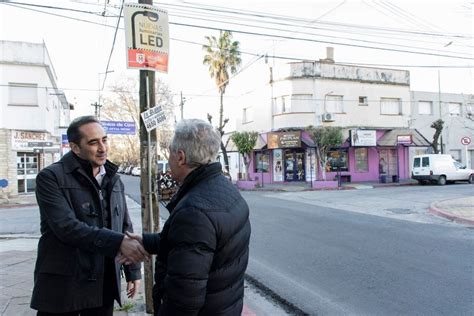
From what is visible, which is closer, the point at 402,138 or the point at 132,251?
the point at 132,251

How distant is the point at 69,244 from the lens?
254 cm

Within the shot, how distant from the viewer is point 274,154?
30266 mm

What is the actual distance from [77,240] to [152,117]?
83.8 inches

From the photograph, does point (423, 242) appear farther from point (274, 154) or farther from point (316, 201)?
point (274, 154)

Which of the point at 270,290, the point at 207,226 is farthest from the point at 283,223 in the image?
the point at 207,226

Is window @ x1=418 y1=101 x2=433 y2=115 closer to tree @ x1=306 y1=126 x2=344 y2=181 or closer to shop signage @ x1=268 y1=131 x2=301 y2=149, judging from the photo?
tree @ x1=306 y1=126 x2=344 y2=181

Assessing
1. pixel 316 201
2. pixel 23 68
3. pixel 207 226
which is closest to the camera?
pixel 207 226

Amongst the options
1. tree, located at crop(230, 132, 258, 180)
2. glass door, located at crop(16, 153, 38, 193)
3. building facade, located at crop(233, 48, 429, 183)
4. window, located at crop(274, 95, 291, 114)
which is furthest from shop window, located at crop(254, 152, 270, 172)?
glass door, located at crop(16, 153, 38, 193)

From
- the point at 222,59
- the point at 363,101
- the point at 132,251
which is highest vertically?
the point at 222,59

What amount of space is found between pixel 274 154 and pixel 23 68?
1697 cm

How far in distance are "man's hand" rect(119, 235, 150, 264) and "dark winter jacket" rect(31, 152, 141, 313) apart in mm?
36

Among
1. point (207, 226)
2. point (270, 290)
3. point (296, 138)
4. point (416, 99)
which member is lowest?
point (270, 290)

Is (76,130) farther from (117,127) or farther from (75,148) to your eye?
(117,127)

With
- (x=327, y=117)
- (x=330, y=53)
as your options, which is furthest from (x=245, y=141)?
(x=330, y=53)
